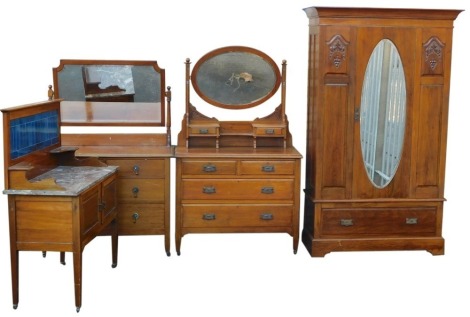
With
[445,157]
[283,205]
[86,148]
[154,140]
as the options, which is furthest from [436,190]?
[86,148]

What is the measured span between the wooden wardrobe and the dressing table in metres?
0.26

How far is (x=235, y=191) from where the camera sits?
639cm

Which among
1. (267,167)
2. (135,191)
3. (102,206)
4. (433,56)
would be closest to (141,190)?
(135,191)

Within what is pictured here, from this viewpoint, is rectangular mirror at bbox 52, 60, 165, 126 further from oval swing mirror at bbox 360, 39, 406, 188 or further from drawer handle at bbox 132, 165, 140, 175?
oval swing mirror at bbox 360, 39, 406, 188

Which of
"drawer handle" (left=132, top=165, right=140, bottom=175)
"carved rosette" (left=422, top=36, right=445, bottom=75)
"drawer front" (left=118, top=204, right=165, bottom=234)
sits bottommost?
"drawer front" (left=118, top=204, right=165, bottom=234)

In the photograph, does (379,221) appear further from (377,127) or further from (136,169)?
(136,169)

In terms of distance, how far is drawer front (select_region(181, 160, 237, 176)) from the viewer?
6355 millimetres

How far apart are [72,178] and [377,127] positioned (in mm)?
2589

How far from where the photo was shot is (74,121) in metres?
6.75

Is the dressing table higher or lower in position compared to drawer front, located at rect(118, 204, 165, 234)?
higher

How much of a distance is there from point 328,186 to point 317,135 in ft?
1.47

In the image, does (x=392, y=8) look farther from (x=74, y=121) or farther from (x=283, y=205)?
(x=74, y=121)

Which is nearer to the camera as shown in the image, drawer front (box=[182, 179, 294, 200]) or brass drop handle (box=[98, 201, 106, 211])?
brass drop handle (box=[98, 201, 106, 211])

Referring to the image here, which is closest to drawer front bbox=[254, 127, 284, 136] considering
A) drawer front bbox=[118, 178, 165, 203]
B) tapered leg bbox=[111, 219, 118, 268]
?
drawer front bbox=[118, 178, 165, 203]
